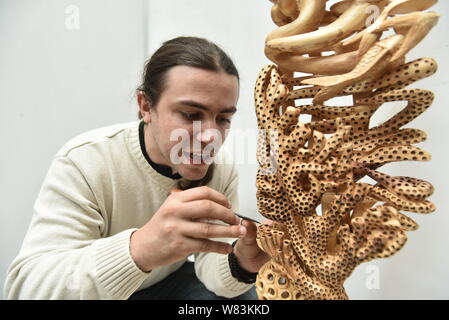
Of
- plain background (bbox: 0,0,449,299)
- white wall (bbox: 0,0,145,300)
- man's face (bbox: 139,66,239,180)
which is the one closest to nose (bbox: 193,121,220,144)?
man's face (bbox: 139,66,239,180)

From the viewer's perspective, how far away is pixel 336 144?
52 centimetres

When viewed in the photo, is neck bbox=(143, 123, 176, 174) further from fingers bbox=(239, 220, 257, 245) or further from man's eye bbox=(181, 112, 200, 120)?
fingers bbox=(239, 220, 257, 245)

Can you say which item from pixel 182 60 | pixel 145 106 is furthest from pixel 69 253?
pixel 182 60

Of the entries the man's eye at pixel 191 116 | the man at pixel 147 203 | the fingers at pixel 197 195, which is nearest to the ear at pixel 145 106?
the man at pixel 147 203

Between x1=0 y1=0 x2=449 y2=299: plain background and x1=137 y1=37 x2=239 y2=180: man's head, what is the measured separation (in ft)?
1.41

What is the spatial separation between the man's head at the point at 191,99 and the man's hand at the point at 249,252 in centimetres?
19

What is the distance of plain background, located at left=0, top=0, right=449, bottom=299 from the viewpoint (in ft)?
3.77

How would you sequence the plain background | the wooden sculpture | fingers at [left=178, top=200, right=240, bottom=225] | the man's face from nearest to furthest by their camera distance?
the wooden sculpture → fingers at [left=178, top=200, right=240, bottom=225] → the man's face → the plain background

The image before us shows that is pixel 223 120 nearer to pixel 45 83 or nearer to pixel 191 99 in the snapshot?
pixel 191 99

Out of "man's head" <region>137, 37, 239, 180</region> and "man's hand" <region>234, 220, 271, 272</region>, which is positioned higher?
"man's head" <region>137, 37, 239, 180</region>

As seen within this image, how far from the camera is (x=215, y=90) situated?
0.70 meters

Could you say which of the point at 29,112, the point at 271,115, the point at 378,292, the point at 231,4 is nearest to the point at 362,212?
the point at 271,115

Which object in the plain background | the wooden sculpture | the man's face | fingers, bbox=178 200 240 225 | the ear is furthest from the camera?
the plain background

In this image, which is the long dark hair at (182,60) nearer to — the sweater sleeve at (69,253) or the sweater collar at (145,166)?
the sweater collar at (145,166)
